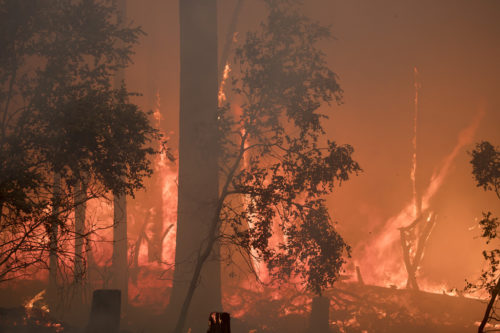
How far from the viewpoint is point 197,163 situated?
48.9 ft

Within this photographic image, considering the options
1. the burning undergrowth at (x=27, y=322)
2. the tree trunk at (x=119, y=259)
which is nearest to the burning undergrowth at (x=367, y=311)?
the tree trunk at (x=119, y=259)

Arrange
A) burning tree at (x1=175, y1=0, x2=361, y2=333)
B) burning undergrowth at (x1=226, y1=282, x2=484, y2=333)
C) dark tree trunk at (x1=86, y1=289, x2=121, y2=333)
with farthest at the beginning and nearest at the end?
1. burning undergrowth at (x1=226, y1=282, x2=484, y2=333)
2. burning tree at (x1=175, y1=0, x2=361, y2=333)
3. dark tree trunk at (x1=86, y1=289, x2=121, y2=333)

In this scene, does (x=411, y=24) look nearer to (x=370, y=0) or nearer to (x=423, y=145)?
(x=370, y=0)

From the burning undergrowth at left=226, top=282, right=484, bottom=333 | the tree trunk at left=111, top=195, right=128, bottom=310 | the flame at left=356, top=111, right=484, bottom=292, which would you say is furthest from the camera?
the flame at left=356, top=111, right=484, bottom=292

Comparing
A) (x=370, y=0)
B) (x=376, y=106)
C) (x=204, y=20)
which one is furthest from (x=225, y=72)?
(x=370, y=0)

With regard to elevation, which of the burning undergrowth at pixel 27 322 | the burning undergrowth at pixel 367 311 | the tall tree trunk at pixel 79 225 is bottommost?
the burning undergrowth at pixel 367 311

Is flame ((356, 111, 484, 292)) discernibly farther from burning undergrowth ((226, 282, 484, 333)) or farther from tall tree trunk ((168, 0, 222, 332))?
tall tree trunk ((168, 0, 222, 332))

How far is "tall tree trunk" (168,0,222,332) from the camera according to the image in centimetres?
1416

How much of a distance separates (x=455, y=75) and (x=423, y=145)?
14.8 ft

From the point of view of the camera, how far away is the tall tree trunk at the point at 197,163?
14.2 meters

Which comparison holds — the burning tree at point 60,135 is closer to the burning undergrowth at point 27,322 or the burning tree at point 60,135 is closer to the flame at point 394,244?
Result: the burning undergrowth at point 27,322

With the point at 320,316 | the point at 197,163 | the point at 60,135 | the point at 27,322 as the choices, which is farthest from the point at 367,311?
the point at 60,135

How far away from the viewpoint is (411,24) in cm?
2895

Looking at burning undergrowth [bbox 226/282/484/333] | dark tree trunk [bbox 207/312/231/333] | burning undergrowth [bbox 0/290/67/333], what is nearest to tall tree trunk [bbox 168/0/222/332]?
burning undergrowth [bbox 226/282/484/333]
